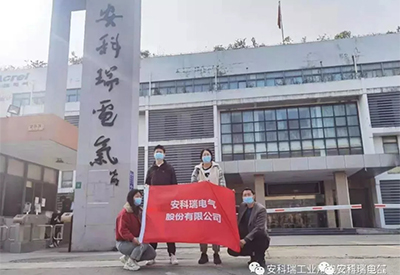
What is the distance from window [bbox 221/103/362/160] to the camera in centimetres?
1923

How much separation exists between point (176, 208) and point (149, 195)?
41 cm

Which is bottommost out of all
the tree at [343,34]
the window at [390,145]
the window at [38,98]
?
the window at [390,145]

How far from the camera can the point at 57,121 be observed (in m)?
8.32

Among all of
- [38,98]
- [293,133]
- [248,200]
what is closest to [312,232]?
[293,133]

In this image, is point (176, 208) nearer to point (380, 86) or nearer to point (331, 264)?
point (331, 264)

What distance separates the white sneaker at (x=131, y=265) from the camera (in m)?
3.95

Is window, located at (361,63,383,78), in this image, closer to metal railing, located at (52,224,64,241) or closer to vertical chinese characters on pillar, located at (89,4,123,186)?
vertical chinese characters on pillar, located at (89,4,123,186)

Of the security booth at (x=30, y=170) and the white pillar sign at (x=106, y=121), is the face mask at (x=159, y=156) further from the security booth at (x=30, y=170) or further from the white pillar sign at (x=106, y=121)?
the security booth at (x=30, y=170)

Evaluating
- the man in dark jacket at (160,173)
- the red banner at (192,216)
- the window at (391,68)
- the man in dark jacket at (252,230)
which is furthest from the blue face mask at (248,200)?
the window at (391,68)

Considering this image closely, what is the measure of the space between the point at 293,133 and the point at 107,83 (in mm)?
14037

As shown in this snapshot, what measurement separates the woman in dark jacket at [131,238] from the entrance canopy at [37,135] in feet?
15.2

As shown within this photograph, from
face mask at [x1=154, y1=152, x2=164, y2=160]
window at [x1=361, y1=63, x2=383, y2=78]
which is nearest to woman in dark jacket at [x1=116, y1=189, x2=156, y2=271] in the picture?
face mask at [x1=154, y1=152, x2=164, y2=160]

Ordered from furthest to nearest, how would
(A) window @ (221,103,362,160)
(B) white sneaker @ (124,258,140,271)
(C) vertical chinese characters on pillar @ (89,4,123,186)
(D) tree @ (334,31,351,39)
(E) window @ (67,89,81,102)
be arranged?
(D) tree @ (334,31,351,39) → (E) window @ (67,89,81,102) → (A) window @ (221,103,362,160) → (C) vertical chinese characters on pillar @ (89,4,123,186) → (B) white sneaker @ (124,258,140,271)

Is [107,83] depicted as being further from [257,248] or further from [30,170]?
[257,248]
